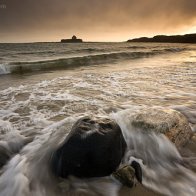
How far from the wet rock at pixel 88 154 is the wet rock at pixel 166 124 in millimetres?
924

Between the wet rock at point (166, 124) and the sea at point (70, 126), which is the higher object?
the wet rock at point (166, 124)

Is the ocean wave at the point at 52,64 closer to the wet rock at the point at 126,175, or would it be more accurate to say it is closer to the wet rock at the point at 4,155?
the wet rock at the point at 4,155

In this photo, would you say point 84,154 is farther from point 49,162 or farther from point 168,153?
point 168,153

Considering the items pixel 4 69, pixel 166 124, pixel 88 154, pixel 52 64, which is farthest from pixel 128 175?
pixel 52 64

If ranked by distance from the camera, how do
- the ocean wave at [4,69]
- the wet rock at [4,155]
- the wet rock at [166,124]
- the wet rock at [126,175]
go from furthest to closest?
the ocean wave at [4,69], the wet rock at [166,124], the wet rock at [4,155], the wet rock at [126,175]

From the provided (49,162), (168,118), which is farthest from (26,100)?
(168,118)

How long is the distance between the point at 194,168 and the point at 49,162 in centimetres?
200

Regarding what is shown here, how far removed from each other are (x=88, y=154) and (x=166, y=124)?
156cm

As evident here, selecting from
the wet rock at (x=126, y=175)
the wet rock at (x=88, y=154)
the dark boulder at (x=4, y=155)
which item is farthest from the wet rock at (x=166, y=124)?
the dark boulder at (x=4, y=155)

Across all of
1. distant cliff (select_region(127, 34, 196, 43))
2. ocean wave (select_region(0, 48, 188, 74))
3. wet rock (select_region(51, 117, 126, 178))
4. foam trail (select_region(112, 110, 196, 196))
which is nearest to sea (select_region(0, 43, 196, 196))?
foam trail (select_region(112, 110, 196, 196))

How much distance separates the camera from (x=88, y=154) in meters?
3.06

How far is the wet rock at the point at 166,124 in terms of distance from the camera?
3900 mm

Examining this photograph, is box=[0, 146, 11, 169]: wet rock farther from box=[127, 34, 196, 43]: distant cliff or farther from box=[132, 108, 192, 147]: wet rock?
box=[127, 34, 196, 43]: distant cliff

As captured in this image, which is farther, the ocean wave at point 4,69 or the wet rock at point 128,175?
the ocean wave at point 4,69
